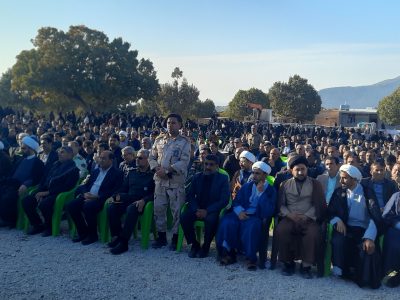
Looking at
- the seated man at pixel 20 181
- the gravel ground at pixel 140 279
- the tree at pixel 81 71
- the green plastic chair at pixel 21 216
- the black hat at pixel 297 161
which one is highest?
the tree at pixel 81 71

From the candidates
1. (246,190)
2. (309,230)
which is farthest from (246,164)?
(309,230)

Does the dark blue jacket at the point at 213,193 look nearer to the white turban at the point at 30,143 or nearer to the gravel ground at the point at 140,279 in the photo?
the gravel ground at the point at 140,279

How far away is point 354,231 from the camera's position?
469 centimetres

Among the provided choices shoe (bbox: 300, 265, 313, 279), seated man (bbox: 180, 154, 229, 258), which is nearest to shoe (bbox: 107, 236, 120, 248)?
seated man (bbox: 180, 154, 229, 258)

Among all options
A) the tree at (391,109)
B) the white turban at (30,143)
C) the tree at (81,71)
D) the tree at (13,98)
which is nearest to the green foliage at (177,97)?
the tree at (81,71)

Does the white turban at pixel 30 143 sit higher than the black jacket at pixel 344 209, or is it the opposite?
the white turban at pixel 30 143

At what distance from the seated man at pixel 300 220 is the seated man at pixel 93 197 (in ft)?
7.98

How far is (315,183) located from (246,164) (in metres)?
1.18

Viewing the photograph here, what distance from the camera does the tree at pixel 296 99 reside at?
181 ft

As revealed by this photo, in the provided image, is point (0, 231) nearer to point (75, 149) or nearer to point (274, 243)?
point (75, 149)

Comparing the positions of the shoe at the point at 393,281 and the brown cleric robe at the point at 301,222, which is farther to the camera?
the brown cleric robe at the point at 301,222

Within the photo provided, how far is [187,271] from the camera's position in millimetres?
4707

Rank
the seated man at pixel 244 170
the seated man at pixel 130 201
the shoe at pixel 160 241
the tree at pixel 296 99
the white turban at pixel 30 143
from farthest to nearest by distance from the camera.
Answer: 1. the tree at pixel 296 99
2. the white turban at pixel 30 143
3. the seated man at pixel 244 170
4. the shoe at pixel 160 241
5. the seated man at pixel 130 201

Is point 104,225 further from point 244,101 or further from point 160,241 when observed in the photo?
point 244,101
